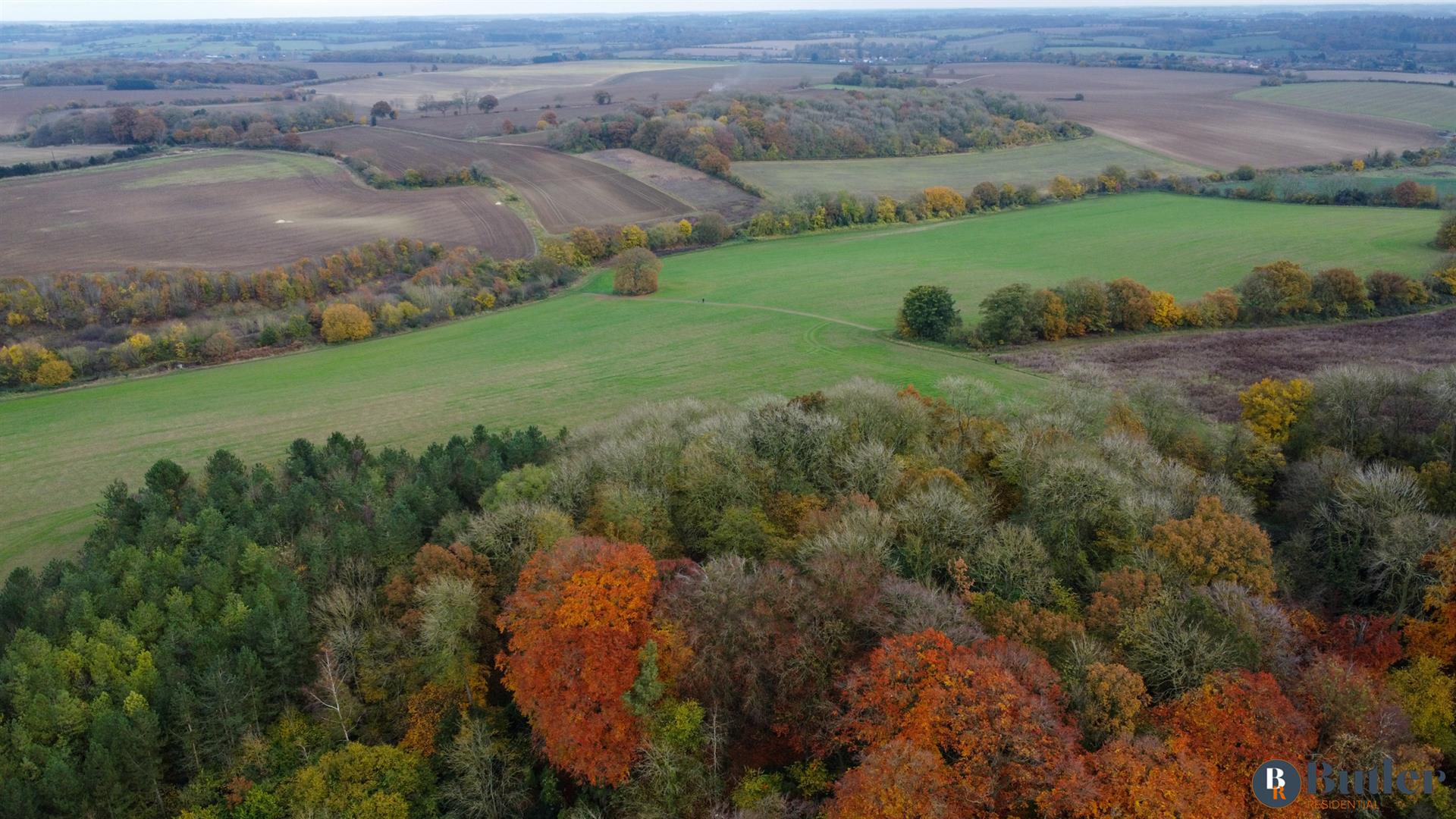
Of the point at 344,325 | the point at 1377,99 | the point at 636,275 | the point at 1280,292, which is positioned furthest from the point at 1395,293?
the point at 1377,99

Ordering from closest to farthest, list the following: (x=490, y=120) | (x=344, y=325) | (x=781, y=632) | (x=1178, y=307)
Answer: (x=781, y=632)
(x=1178, y=307)
(x=344, y=325)
(x=490, y=120)

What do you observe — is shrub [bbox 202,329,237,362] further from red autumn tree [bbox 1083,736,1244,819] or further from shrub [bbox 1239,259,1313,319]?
shrub [bbox 1239,259,1313,319]

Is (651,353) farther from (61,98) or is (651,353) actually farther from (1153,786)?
(61,98)

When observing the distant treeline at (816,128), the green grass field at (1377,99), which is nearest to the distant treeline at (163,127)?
the distant treeline at (816,128)

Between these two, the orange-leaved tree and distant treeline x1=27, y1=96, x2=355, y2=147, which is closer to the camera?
the orange-leaved tree

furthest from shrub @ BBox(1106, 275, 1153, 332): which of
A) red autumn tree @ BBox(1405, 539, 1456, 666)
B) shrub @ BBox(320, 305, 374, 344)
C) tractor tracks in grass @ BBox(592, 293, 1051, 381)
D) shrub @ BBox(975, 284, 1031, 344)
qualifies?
shrub @ BBox(320, 305, 374, 344)
